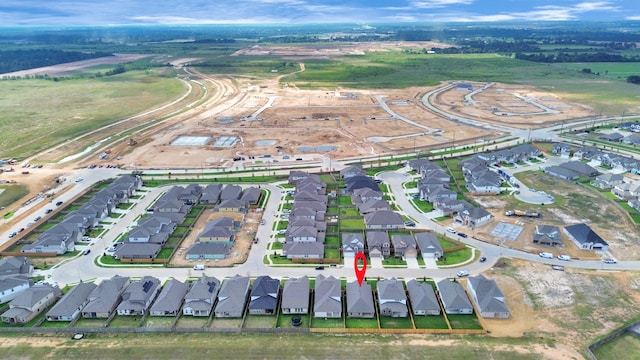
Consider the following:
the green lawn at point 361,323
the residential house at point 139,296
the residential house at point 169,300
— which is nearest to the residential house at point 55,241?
the residential house at point 139,296

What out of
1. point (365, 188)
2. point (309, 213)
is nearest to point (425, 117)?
point (365, 188)

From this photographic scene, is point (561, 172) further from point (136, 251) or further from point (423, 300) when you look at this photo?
point (136, 251)

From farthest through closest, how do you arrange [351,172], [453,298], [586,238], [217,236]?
[351,172]
[217,236]
[586,238]
[453,298]

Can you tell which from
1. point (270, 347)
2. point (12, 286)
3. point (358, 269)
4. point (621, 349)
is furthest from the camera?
point (358, 269)

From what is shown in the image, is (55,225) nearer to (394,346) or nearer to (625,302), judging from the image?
(394,346)

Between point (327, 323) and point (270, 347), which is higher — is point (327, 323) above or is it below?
below

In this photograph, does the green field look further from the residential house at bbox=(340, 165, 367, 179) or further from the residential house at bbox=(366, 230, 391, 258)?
the residential house at bbox=(366, 230, 391, 258)

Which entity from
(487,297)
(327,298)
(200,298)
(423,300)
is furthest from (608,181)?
(200,298)

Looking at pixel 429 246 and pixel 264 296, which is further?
pixel 429 246

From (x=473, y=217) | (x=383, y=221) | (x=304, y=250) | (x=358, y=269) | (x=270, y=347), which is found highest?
(x=473, y=217)
